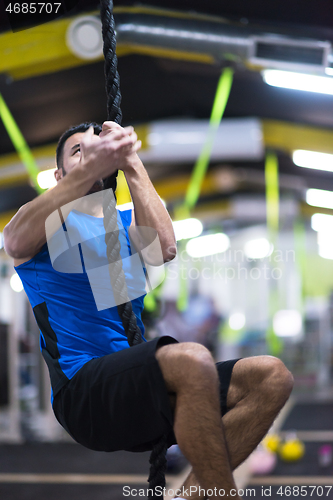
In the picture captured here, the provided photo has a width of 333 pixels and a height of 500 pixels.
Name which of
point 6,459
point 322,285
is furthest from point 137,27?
point 322,285

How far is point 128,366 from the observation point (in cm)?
116

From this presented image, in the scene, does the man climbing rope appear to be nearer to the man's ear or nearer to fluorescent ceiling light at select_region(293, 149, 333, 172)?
the man's ear

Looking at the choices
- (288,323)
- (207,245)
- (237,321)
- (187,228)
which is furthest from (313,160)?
(237,321)

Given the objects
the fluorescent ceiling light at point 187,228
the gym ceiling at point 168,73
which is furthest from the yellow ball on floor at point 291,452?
the fluorescent ceiling light at point 187,228

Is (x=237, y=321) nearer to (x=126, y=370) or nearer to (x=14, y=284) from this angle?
(x=14, y=284)

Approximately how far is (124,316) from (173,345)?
136 mm

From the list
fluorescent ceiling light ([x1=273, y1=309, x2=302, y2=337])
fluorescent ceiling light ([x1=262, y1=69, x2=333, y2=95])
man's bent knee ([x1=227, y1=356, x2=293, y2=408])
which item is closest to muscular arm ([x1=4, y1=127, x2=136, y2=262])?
man's bent knee ([x1=227, y1=356, x2=293, y2=408])

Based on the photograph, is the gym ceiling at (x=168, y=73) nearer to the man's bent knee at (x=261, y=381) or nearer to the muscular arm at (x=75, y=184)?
the muscular arm at (x=75, y=184)

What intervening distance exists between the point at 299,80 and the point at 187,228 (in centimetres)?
497

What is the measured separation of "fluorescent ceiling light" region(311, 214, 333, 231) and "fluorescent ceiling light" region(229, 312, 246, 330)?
2695 mm

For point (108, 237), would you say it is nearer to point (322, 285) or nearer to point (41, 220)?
point (41, 220)

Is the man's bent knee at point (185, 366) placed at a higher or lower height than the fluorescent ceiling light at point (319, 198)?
lower

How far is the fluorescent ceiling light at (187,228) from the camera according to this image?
8.48 m

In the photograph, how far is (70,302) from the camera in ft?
4.36
